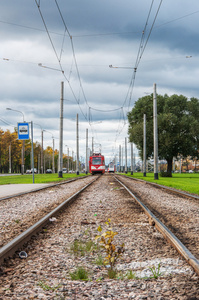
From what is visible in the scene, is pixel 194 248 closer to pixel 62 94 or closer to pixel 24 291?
pixel 24 291

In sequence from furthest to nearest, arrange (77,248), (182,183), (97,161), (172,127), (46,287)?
1. (97,161)
2. (172,127)
3. (182,183)
4. (77,248)
5. (46,287)

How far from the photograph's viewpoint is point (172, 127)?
50062 millimetres

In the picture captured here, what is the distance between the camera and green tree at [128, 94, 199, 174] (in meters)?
49.8

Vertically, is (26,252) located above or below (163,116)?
below

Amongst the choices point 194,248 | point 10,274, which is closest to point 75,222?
point 194,248

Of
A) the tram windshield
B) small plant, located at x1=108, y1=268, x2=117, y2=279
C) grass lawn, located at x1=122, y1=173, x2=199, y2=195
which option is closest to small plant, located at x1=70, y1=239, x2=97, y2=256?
small plant, located at x1=108, y1=268, x2=117, y2=279

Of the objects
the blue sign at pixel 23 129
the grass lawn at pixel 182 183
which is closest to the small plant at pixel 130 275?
the grass lawn at pixel 182 183

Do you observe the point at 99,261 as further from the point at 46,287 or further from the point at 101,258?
the point at 46,287

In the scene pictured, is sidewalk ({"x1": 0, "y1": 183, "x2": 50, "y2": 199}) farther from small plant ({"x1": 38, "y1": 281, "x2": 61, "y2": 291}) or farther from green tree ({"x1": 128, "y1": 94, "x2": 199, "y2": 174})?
green tree ({"x1": 128, "y1": 94, "x2": 199, "y2": 174})

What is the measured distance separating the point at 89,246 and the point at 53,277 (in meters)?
1.55

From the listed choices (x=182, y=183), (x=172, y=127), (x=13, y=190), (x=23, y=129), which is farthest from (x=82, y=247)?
(x=172, y=127)

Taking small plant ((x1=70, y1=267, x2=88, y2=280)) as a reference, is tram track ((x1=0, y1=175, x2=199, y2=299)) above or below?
below

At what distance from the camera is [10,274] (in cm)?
435

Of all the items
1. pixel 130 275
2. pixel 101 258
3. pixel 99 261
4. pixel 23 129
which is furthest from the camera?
pixel 23 129
